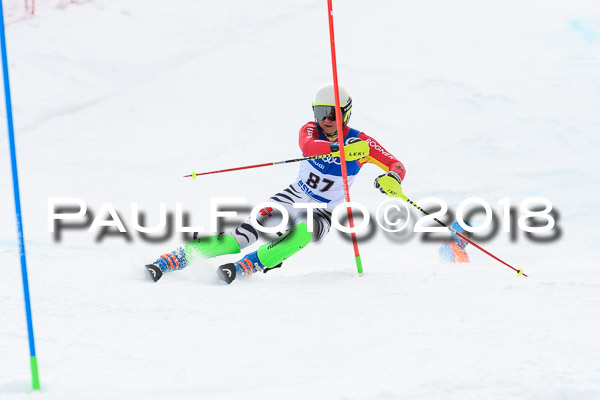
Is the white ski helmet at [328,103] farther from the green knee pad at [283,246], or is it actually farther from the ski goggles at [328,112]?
the green knee pad at [283,246]

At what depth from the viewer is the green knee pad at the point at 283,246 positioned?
3.78m

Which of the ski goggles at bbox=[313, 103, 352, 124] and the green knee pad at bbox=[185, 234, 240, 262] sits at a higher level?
the ski goggles at bbox=[313, 103, 352, 124]

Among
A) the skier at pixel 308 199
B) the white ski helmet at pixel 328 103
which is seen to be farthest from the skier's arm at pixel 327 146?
the white ski helmet at pixel 328 103

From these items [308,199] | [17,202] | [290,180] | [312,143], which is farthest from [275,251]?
[290,180]

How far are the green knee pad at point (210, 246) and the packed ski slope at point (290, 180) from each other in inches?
4.0

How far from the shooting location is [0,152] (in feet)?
26.4

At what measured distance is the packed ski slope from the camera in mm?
2346

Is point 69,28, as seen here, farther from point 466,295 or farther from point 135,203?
point 466,295

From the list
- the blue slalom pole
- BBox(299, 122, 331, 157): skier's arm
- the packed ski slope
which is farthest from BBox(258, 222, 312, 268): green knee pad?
the blue slalom pole

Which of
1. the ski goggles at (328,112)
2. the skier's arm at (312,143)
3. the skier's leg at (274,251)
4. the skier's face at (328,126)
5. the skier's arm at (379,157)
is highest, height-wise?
the ski goggles at (328,112)

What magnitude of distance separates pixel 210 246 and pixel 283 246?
436mm

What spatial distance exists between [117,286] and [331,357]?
1.45 m

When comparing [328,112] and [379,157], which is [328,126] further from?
[379,157]

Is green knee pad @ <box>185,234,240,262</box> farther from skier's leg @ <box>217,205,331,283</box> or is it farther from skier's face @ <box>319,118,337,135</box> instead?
Answer: skier's face @ <box>319,118,337,135</box>
